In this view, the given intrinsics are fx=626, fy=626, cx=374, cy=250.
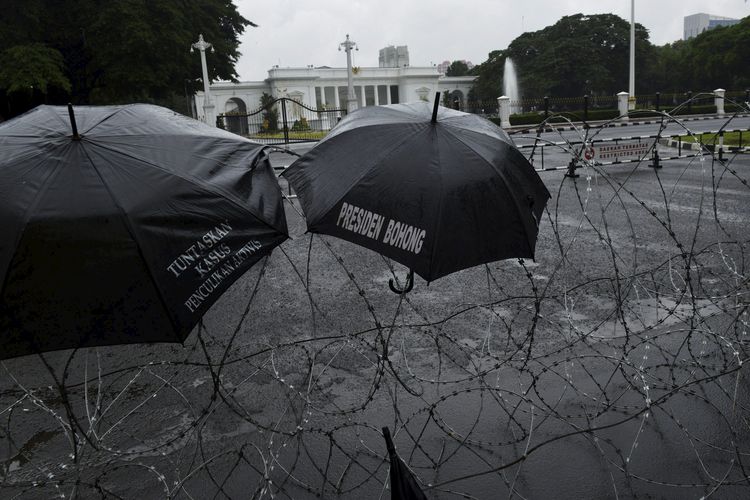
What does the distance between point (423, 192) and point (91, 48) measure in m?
30.7

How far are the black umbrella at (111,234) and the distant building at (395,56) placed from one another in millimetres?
86339

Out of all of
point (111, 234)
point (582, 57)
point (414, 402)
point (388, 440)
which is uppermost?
point (582, 57)

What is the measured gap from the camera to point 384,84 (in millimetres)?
86438

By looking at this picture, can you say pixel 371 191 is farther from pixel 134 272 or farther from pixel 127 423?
pixel 127 423

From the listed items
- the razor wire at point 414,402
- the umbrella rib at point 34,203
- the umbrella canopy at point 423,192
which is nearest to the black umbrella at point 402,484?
the razor wire at point 414,402

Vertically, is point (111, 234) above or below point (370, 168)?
below

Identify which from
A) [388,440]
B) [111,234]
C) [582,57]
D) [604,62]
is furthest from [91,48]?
[604,62]

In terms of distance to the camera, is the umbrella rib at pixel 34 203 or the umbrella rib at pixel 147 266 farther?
the umbrella rib at pixel 147 266

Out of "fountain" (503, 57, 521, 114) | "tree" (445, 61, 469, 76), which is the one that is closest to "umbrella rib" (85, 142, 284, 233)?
"fountain" (503, 57, 521, 114)

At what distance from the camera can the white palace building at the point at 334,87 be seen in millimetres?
78750

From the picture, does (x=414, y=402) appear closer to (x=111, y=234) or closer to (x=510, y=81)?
(x=111, y=234)

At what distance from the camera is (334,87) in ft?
275

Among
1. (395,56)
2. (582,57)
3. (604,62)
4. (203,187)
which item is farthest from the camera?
(395,56)

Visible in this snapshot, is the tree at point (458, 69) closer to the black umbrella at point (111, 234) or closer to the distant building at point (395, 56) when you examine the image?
the distant building at point (395, 56)
